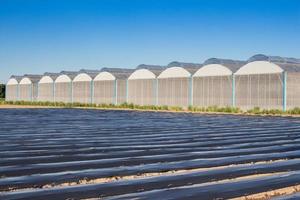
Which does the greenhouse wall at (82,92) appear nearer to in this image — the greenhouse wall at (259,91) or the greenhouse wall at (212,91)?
the greenhouse wall at (212,91)

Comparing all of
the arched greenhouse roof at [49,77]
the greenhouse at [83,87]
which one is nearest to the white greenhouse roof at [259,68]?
the greenhouse at [83,87]

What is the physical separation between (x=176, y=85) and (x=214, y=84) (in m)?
3.67

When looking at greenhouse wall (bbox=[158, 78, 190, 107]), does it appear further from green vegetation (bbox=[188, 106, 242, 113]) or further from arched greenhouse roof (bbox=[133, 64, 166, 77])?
green vegetation (bbox=[188, 106, 242, 113])

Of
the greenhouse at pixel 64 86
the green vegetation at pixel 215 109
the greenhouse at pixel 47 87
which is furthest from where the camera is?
the greenhouse at pixel 47 87

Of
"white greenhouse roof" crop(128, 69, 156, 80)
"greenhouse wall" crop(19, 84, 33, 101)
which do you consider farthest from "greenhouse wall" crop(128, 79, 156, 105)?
"greenhouse wall" crop(19, 84, 33, 101)

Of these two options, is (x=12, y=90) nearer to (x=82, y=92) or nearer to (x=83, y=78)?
(x=82, y=92)

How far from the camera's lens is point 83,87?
42594 mm

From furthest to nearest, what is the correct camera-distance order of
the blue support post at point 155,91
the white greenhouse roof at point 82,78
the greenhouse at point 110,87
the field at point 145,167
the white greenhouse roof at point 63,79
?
the white greenhouse roof at point 63,79
the white greenhouse roof at point 82,78
the greenhouse at point 110,87
the blue support post at point 155,91
the field at point 145,167

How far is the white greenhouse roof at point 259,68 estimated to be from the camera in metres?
27.3

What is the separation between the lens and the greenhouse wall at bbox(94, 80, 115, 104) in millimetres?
39031

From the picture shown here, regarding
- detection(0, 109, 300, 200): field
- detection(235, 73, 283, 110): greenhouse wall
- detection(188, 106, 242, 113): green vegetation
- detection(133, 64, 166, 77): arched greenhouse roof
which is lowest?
detection(0, 109, 300, 200): field

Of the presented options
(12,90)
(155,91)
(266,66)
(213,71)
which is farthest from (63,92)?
(266,66)

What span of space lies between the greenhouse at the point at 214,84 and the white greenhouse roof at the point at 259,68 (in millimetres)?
956

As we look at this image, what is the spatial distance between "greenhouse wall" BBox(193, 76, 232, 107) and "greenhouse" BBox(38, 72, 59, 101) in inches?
769
